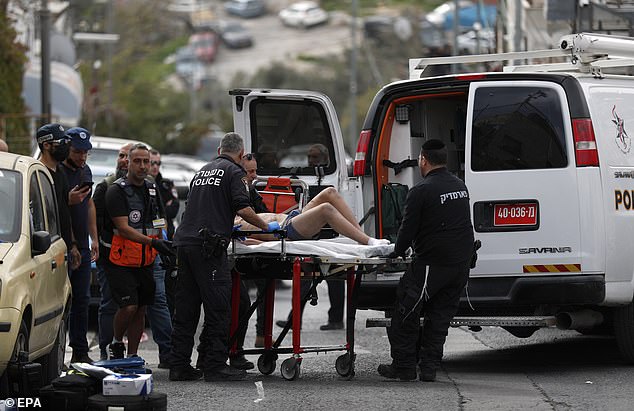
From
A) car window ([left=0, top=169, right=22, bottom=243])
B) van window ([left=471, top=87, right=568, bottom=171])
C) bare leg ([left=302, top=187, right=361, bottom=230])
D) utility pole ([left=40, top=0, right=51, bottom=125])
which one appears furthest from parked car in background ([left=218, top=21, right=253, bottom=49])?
car window ([left=0, top=169, right=22, bottom=243])

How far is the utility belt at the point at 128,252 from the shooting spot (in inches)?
468

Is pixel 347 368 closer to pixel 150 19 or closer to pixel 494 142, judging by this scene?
pixel 494 142

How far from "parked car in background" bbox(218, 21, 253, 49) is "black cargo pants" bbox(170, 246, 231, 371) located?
111 meters

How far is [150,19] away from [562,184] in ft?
177

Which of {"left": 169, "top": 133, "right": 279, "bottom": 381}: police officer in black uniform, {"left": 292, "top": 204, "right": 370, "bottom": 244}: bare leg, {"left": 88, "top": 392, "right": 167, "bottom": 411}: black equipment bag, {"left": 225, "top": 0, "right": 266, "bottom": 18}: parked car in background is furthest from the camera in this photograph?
{"left": 225, "top": 0, "right": 266, "bottom": 18}: parked car in background

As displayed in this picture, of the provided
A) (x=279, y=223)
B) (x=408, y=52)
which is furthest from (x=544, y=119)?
(x=408, y=52)

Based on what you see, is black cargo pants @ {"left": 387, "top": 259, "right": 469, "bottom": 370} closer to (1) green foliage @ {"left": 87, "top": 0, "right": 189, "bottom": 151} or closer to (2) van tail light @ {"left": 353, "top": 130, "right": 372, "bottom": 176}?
(2) van tail light @ {"left": 353, "top": 130, "right": 372, "bottom": 176}

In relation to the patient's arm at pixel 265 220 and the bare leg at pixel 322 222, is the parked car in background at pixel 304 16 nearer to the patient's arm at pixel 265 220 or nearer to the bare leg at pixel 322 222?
the patient's arm at pixel 265 220

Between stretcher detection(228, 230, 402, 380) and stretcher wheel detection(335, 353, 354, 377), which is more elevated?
stretcher detection(228, 230, 402, 380)

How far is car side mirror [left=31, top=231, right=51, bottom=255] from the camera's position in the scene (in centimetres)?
971

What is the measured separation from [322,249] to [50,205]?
2.11 m

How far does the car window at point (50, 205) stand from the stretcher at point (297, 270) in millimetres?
1366

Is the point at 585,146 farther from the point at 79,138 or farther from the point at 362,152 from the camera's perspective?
the point at 79,138

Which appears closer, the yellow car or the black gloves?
the yellow car
